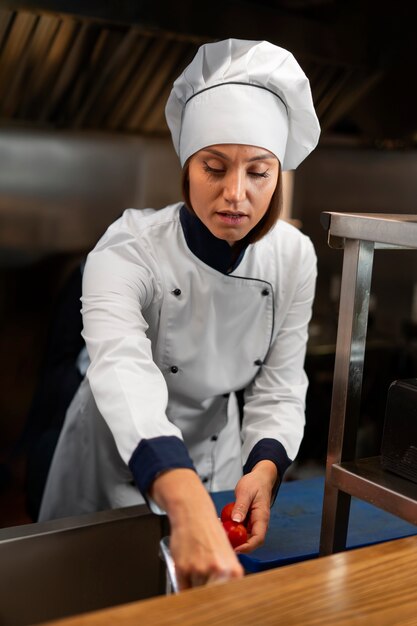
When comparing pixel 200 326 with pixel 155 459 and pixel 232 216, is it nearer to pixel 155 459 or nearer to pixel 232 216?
pixel 232 216

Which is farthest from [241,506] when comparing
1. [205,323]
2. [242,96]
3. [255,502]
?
[242,96]

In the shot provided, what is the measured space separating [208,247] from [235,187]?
0.29 metres

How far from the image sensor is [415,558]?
3.19 ft

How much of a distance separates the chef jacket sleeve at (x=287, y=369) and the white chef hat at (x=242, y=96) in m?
0.33

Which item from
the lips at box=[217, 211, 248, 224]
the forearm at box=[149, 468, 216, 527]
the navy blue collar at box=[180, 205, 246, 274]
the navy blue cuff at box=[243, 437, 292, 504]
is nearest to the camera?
the forearm at box=[149, 468, 216, 527]

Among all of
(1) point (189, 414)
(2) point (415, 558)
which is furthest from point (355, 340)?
(1) point (189, 414)

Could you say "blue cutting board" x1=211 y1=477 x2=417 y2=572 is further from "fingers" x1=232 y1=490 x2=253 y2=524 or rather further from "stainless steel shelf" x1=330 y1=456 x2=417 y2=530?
"stainless steel shelf" x1=330 y1=456 x2=417 y2=530

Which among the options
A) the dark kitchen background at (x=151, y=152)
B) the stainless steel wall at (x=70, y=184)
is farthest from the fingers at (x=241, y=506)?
the stainless steel wall at (x=70, y=184)

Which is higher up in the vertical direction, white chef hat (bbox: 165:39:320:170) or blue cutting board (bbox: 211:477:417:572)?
white chef hat (bbox: 165:39:320:170)

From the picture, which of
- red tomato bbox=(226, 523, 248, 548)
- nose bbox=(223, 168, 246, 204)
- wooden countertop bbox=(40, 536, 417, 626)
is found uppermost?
nose bbox=(223, 168, 246, 204)

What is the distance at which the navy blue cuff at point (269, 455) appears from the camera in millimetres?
1374

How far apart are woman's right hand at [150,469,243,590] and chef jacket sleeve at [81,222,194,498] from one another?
49mm

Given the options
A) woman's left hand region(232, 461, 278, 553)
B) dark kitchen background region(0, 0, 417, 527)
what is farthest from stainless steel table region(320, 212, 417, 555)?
dark kitchen background region(0, 0, 417, 527)

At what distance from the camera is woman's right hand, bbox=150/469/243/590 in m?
0.84
